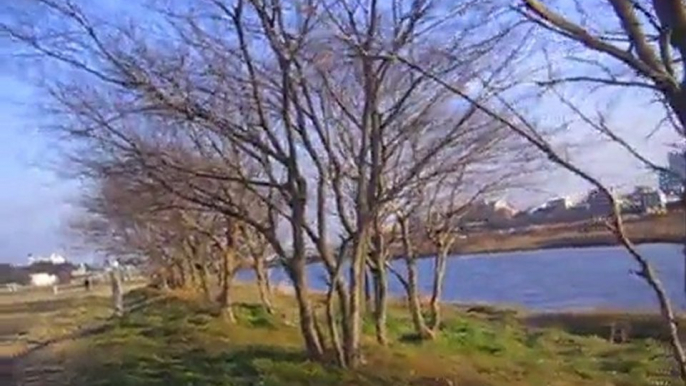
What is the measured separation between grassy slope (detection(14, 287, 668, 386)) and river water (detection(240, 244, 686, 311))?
1558 mm

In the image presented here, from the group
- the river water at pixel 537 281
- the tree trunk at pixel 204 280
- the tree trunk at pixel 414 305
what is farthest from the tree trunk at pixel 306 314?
the tree trunk at pixel 204 280

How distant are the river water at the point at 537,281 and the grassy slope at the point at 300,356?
1558 mm

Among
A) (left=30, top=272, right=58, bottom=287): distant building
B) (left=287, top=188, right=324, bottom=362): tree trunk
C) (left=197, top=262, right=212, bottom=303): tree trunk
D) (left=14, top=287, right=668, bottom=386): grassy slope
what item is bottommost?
(left=14, top=287, right=668, bottom=386): grassy slope

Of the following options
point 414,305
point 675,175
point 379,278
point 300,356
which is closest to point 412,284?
point 414,305

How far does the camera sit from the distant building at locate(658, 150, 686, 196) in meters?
5.64

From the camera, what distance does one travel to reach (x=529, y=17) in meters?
6.01

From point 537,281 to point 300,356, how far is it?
938 inches

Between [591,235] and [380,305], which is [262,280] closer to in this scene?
[380,305]

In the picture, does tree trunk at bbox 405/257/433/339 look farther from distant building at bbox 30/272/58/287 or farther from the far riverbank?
distant building at bbox 30/272/58/287

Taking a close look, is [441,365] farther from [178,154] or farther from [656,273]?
[656,273]

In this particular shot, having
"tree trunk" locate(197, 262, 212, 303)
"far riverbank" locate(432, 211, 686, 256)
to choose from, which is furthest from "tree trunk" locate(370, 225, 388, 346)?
"tree trunk" locate(197, 262, 212, 303)

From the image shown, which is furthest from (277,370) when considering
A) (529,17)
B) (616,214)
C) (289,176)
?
(529,17)

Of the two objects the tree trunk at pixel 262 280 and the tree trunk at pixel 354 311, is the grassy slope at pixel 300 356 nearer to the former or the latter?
the tree trunk at pixel 354 311

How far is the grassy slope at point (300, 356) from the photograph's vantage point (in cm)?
1647
